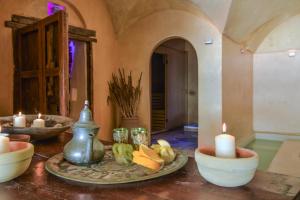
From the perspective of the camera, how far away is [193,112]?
302 inches

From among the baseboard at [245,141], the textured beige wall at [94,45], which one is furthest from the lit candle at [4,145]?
the baseboard at [245,141]

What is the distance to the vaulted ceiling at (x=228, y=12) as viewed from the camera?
3859 mm

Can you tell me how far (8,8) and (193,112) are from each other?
5.64 metres

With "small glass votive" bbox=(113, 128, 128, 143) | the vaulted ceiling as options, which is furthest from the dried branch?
"small glass votive" bbox=(113, 128, 128, 143)

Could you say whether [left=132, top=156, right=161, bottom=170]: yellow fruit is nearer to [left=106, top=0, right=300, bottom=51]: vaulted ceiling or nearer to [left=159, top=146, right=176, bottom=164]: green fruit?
[left=159, top=146, right=176, bottom=164]: green fruit

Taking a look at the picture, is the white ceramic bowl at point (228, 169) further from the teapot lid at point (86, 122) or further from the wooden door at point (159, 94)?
the wooden door at point (159, 94)

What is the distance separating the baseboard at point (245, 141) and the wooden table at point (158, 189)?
443 centimetres

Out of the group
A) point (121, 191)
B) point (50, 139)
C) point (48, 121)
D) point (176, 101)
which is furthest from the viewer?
point (176, 101)

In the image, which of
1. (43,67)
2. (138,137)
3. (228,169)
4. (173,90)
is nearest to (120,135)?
(138,137)

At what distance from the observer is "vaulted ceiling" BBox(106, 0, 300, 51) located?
386cm

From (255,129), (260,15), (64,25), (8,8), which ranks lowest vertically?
(255,129)

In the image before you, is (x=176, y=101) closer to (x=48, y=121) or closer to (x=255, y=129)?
(x=255, y=129)

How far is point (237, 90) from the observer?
16.5ft

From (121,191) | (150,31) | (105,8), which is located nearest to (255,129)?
(150,31)
